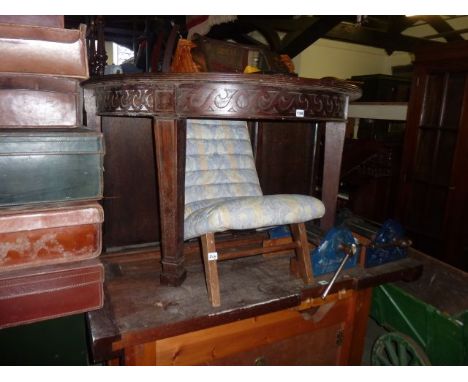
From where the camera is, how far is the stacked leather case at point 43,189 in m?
1.00

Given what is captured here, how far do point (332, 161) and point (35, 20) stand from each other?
121 centimetres

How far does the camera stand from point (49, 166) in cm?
102

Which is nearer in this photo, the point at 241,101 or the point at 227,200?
the point at 241,101

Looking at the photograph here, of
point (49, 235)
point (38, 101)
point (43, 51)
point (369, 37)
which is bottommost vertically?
point (49, 235)

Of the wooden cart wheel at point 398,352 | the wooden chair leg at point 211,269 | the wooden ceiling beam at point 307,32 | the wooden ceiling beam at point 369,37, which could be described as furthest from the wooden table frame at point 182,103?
the wooden ceiling beam at point 369,37

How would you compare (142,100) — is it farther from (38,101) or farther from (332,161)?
(332,161)

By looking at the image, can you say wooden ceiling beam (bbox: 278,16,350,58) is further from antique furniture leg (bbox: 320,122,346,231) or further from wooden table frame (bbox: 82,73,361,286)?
wooden table frame (bbox: 82,73,361,286)

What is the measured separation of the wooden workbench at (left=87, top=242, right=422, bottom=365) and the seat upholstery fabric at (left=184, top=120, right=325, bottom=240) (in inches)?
10.2

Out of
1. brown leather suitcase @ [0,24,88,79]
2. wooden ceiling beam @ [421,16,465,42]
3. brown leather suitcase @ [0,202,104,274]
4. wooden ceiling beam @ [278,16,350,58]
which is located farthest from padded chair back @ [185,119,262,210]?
wooden ceiling beam @ [421,16,465,42]

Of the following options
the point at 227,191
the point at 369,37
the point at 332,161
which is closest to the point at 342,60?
the point at 369,37

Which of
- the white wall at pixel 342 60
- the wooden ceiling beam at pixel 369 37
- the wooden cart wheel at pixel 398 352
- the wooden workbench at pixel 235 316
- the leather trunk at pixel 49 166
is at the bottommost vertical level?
the wooden cart wheel at pixel 398 352

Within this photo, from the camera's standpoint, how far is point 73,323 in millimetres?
1340

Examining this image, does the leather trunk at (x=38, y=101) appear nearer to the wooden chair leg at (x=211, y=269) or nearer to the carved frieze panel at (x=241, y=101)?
the carved frieze panel at (x=241, y=101)
